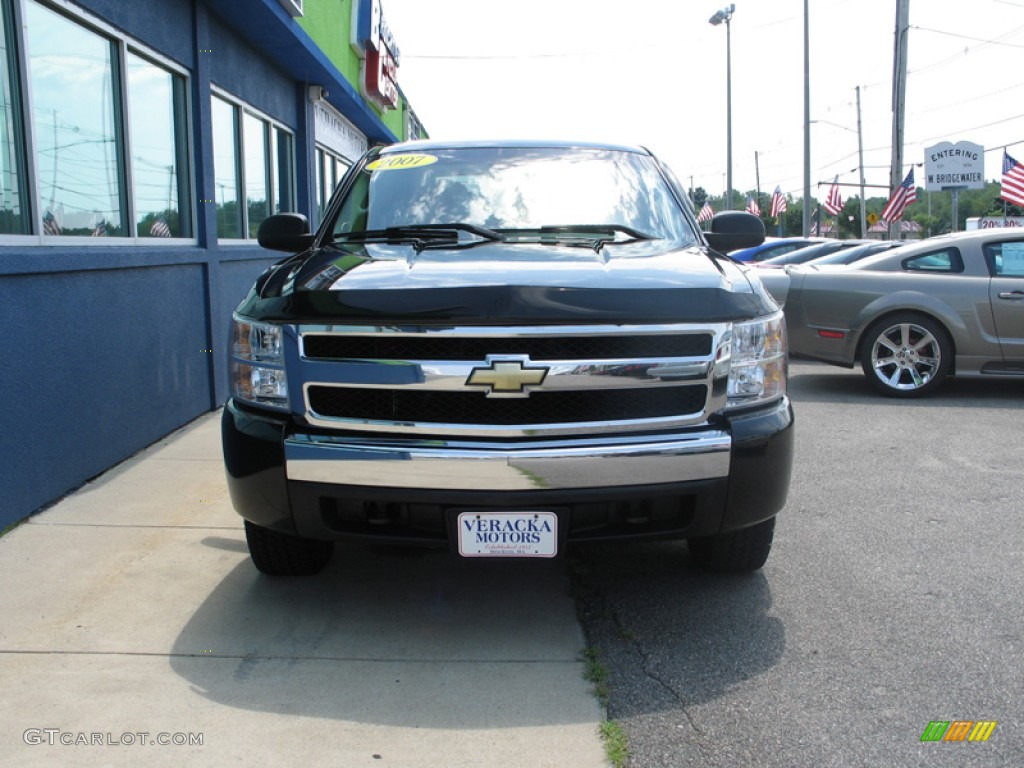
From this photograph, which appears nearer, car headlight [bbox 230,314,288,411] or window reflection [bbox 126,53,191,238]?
car headlight [bbox 230,314,288,411]

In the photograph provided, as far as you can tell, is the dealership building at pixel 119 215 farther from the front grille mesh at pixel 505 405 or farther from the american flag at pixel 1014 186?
the american flag at pixel 1014 186

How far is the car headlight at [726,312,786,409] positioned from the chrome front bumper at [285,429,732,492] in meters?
0.27

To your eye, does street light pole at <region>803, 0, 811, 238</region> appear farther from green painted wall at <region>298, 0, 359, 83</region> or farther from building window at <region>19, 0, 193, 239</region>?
building window at <region>19, 0, 193, 239</region>

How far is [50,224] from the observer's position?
5.53 m

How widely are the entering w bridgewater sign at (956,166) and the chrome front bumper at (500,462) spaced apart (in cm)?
2159

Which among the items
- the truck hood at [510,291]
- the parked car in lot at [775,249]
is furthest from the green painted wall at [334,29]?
the truck hood at [510,291]

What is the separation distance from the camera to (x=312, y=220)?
A: 13.7 m

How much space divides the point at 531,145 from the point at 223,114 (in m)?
5.65

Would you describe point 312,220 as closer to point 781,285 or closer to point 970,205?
point 781,285

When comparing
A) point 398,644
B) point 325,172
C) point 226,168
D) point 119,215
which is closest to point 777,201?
point 325,172

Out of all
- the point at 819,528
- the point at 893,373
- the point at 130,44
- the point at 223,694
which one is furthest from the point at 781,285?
the point at 223,694

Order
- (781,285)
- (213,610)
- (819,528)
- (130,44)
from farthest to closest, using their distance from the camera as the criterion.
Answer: (781,285), (130,44), (819,528), (213,610)

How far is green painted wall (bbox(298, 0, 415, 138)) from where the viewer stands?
39.4ft

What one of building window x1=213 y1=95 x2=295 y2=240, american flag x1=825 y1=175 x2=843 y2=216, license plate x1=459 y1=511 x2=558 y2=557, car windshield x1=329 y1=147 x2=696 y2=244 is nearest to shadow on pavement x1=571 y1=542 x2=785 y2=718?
license plate x1=459 y1=511 x2=558 y2=557
